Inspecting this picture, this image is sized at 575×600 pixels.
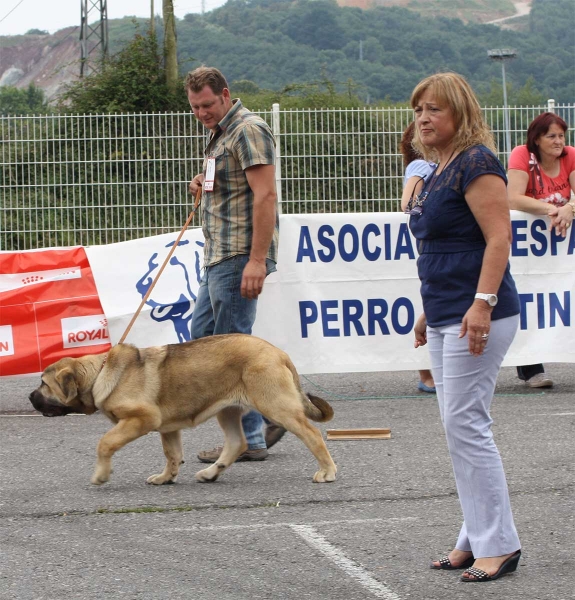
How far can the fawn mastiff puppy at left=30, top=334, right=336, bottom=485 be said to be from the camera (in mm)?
5559

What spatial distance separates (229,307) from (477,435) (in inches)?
94.8

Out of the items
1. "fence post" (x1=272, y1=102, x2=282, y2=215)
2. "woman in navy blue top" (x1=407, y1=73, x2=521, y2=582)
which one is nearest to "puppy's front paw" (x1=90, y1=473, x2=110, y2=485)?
"woman in navy blue top" (x1=407, y1=73, x2=521, y2=582)

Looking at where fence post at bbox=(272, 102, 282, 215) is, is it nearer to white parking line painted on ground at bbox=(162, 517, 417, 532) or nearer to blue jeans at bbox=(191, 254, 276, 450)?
blue jeans at bbox=(191, 254, 276, 450)

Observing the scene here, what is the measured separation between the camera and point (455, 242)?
3926 millimetres

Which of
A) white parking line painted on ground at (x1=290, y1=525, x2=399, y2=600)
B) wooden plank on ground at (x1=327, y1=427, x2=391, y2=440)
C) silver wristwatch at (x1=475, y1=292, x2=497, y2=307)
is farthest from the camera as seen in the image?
wooden plank on ground at (x1=327, y1=427, x2=391, y2=440)

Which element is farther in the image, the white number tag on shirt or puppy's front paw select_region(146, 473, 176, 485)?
the white number tag on shirt

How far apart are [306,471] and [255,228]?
1352 mm

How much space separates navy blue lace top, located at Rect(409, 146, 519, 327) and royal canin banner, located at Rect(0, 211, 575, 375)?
14.1 ft

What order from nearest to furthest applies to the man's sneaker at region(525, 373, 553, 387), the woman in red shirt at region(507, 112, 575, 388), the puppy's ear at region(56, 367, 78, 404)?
1. the puppy's ear at region(56, 367, 78, 404)
2. the woman in red shirt at region(507, 112, 575, 388)
3. the man's sneaker at region(525, 373, 553, 387)

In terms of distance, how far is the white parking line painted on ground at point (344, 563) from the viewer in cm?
389

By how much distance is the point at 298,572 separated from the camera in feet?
13.6

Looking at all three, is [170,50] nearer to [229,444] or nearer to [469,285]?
[229,444]

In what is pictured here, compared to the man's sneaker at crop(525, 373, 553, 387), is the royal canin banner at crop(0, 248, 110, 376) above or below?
above

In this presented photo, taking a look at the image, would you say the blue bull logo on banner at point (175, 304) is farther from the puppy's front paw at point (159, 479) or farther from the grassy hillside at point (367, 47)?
the grassy hillside at point (367, 47)
